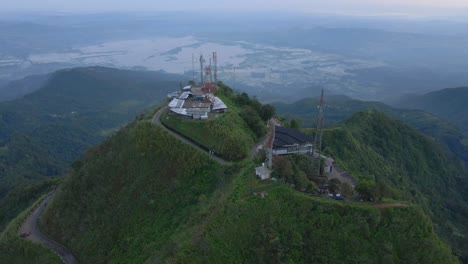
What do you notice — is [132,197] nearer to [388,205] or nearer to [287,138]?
[287,138]

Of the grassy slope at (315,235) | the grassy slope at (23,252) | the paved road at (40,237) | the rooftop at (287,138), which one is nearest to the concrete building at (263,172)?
the grassy slope at (315,235)

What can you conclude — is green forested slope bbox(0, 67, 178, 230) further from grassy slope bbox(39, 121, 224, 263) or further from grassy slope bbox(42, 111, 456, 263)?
grassy slope bbox(42, 111, 456, 263)

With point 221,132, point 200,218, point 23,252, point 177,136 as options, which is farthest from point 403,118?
point 23,252

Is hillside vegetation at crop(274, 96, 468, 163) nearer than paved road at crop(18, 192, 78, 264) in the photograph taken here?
No

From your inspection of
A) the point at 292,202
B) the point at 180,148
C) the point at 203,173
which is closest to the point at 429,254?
the point at 292,202

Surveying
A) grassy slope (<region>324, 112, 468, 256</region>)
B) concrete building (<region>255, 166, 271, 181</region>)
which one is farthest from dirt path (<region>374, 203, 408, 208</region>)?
grassy slope (<region>324, 112, 468, 256</region>)

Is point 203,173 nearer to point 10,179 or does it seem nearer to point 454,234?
point 454,234
